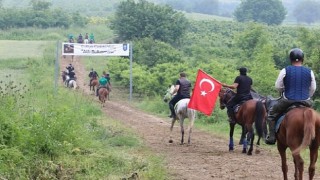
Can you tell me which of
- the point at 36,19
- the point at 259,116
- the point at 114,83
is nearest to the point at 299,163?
the point at 259,116

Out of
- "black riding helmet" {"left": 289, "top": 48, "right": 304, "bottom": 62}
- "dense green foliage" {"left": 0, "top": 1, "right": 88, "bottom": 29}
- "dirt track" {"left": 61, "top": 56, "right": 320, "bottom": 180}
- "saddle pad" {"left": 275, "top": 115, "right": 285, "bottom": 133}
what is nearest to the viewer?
"black riding helmet" {"left": 289, "top": 48, "right": 304, "bottom": 62}

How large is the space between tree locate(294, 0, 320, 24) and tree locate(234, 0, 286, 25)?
76.8m

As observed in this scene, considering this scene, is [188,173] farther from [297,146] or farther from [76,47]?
[76,47]

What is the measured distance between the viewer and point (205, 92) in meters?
15.4

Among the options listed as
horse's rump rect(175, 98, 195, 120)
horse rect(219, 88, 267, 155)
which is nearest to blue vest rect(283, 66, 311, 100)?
horse rect(219, 88, 267, 155)

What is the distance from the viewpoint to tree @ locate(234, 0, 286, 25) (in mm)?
110000

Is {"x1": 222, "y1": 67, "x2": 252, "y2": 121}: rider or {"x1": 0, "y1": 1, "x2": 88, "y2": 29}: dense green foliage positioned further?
{"x1": 0, "y1": 1, "x2": 88, "y2": 29}: dense green foliage

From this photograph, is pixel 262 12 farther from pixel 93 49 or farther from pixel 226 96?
pixel 226 96

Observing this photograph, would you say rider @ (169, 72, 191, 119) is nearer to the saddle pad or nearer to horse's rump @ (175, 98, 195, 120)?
horse's rump @ (175, 98, 195, 120)

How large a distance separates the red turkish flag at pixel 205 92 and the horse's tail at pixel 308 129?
6160mm

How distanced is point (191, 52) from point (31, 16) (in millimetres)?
25451

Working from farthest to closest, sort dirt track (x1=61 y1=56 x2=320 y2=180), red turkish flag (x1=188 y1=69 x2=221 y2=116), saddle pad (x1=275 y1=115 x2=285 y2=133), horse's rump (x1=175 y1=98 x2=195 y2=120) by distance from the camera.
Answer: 1. horse's rump (x1=175 y1=98 x2=195 y2=120)
2. red turkish flag (x1=188 y1=69 x2=221 y2=116)
3. dirt track (x1=61 y1=56 x2=320 y2=180)
4. saddle pad (x1=275 y1=115 x2=285 y2=133)

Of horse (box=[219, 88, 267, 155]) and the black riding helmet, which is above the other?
the black riding helmet

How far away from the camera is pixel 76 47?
29.4m
